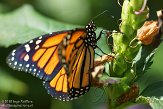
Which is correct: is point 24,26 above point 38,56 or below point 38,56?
above

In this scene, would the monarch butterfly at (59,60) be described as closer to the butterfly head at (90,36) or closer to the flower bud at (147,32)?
the butterfly head at (90,36)

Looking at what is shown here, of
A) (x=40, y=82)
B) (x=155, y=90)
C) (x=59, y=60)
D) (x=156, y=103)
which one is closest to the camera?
(x=156, y=103)

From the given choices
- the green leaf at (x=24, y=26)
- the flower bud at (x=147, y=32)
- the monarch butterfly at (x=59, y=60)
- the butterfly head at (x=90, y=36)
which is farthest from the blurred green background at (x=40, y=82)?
the flower bud at (x=147, y=32)

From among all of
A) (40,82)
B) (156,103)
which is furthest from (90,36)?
(40,82)

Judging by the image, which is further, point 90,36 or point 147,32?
point 90,36

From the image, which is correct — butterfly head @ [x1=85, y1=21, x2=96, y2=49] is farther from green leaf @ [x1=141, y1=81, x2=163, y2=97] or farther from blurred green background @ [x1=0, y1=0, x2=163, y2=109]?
green leaf @ [x1=141, y1=81, x2=163, y2=97]

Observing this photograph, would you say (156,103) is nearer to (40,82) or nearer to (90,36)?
(90,36)

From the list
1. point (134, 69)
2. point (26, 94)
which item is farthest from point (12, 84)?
point (134, 69)
